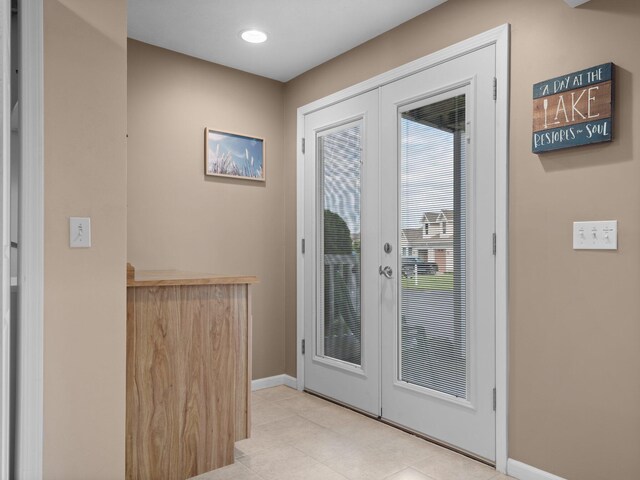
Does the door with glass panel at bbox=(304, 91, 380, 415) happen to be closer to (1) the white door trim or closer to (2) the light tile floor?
(2) the light tile floor

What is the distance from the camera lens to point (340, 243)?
322 centimetres

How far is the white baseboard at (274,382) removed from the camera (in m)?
3.54

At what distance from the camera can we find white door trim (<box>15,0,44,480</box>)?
1.55 m

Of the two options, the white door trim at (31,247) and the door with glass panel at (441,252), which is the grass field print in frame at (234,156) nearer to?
the door with glass panel at (441,252)

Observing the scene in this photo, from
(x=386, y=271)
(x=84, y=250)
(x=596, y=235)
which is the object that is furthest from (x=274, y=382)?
(x=596, y=235)

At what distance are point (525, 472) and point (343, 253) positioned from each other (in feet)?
5.37

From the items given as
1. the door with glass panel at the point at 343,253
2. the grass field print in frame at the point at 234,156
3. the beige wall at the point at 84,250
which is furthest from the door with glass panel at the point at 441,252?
the beige wall at the point at 84,250

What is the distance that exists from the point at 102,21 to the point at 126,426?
159cm

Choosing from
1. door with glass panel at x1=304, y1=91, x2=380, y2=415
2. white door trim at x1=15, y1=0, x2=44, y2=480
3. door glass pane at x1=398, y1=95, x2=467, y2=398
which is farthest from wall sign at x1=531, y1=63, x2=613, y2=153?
white door trim at x1=15, y1=0, x2=44, y2=480

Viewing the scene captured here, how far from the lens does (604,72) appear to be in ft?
6.13

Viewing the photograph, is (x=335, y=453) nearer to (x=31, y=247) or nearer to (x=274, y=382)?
(x=274, y=382)

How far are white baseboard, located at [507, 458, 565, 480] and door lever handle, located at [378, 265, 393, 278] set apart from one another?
3.76 feet

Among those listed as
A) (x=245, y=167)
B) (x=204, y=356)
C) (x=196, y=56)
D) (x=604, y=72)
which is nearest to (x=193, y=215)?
(x=245, y=167)

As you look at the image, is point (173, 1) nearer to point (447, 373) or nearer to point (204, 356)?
point (204, 356)
